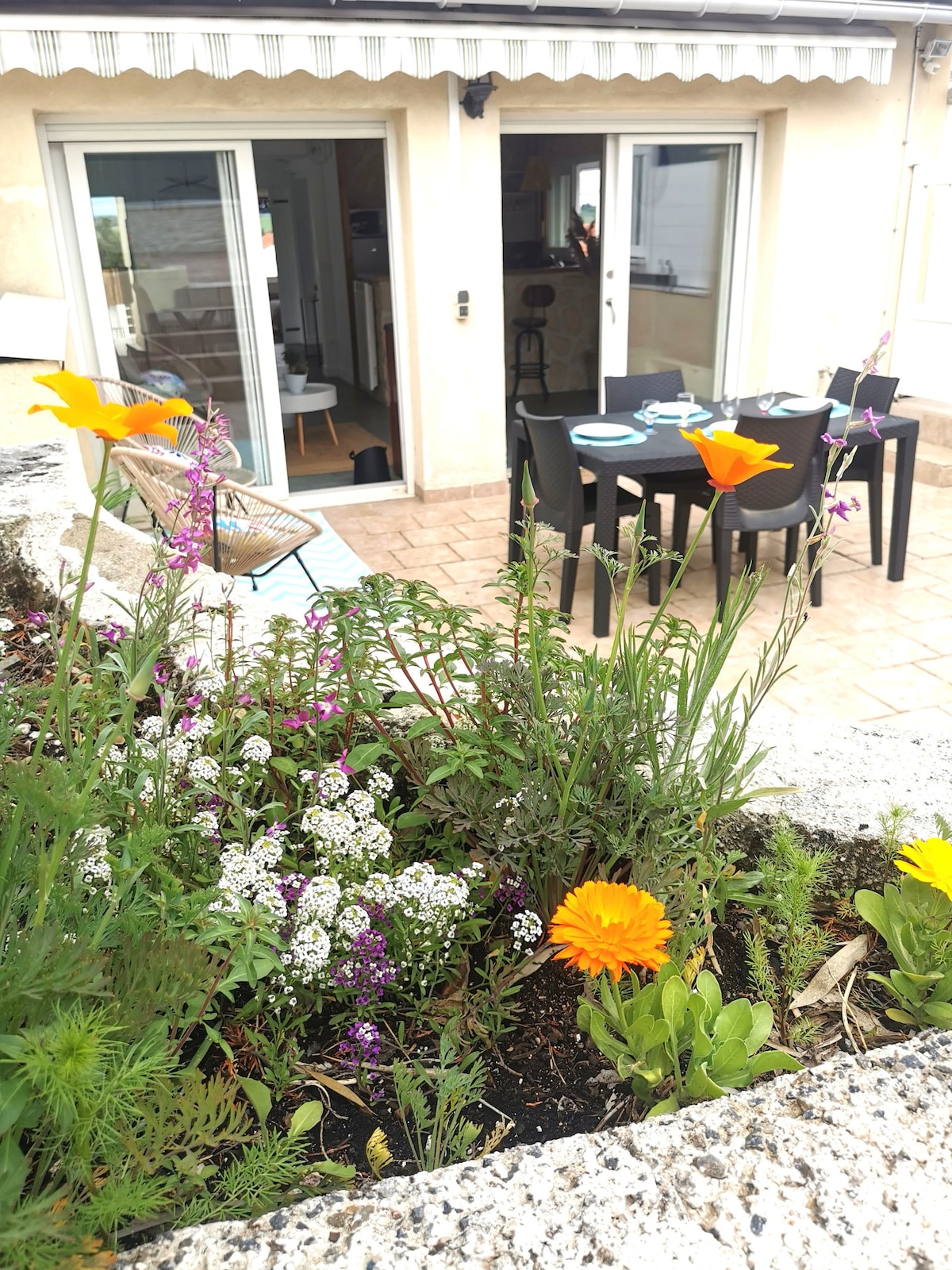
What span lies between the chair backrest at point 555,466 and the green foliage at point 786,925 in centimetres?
330

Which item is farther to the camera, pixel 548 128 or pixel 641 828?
pixel 548 128

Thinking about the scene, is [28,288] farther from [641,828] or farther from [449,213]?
[641,828]

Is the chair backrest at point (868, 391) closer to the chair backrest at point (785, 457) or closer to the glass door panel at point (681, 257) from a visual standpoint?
the chair backrest at point (785, 457)

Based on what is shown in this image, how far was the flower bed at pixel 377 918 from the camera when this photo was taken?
992 millimetres

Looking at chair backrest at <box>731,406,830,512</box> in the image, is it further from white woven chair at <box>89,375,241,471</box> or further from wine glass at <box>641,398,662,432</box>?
white woven chair at <box>89,375,241,471</box>

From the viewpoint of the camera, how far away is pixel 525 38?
19.1 ft

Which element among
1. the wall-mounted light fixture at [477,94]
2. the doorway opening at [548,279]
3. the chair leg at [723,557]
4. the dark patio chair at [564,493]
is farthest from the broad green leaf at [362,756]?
the doorway opening at [548,279]

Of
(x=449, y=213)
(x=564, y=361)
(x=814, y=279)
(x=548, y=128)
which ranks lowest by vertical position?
(x=564, y=361)

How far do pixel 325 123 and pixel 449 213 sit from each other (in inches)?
37.3

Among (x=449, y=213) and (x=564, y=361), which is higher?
(x=449, y=213)

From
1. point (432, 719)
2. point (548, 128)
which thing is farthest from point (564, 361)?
point (432, 719)

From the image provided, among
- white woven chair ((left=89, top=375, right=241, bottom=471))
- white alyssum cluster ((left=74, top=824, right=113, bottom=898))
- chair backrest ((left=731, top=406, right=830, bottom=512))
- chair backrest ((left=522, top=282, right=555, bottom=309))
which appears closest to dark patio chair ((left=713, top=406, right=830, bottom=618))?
chair backrest ((left=731, top=406, right=830, bottom=512))

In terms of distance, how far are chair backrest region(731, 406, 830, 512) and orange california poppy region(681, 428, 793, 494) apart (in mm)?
3390

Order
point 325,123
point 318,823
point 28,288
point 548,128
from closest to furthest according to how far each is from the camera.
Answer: point 318,823
point 28,288
point 325,123
point 548,128
